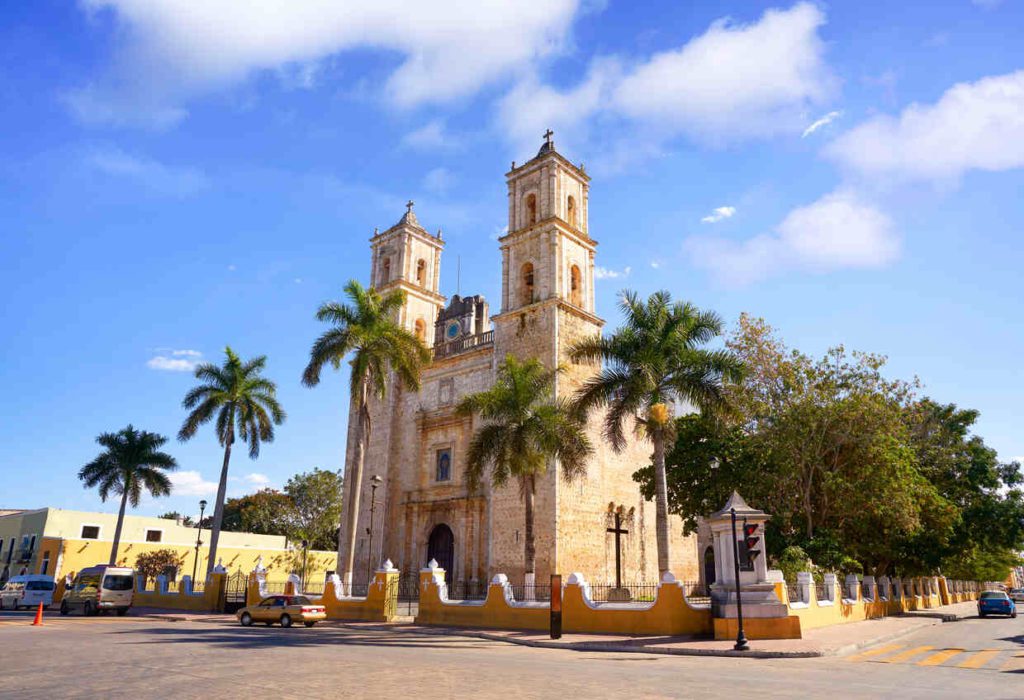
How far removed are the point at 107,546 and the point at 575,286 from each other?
119ft

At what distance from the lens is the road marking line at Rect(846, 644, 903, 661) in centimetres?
1333

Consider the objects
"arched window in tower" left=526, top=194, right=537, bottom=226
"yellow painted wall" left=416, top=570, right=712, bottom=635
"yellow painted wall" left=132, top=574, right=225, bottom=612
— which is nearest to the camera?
"yellow painted wall" left=416, top=570, right=712, bottom=635

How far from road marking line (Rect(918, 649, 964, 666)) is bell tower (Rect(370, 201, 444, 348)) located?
28.4 m

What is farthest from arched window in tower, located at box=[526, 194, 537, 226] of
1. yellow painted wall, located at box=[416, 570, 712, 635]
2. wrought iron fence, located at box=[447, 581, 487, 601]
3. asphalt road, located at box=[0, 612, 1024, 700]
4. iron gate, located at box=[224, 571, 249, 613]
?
asphalt road, located at box=[0, 612, 1024, 700]

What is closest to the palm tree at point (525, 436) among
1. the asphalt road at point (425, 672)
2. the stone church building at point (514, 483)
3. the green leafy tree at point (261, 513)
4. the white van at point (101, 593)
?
the stone church building at point (514, 483)

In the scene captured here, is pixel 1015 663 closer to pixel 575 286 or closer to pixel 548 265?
pixel 548 265

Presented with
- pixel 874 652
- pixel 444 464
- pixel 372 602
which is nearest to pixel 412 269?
pixel 444 464

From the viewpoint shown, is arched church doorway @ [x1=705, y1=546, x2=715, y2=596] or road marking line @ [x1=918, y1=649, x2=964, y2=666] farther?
arched church doorway @ [x1=705, y1=546, x2=715, y2=596]

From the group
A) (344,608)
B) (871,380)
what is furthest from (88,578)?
(871,380)

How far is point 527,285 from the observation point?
3247 cm

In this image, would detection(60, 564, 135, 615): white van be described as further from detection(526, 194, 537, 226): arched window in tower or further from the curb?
detection(526, 194, 537, 226): arched window in tower

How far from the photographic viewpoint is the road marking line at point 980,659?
1215cm

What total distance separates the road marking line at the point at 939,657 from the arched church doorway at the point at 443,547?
2067 centimetres

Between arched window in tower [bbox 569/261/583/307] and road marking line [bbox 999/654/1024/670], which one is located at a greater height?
arched window in tower [bbox 569/261/583/307]
